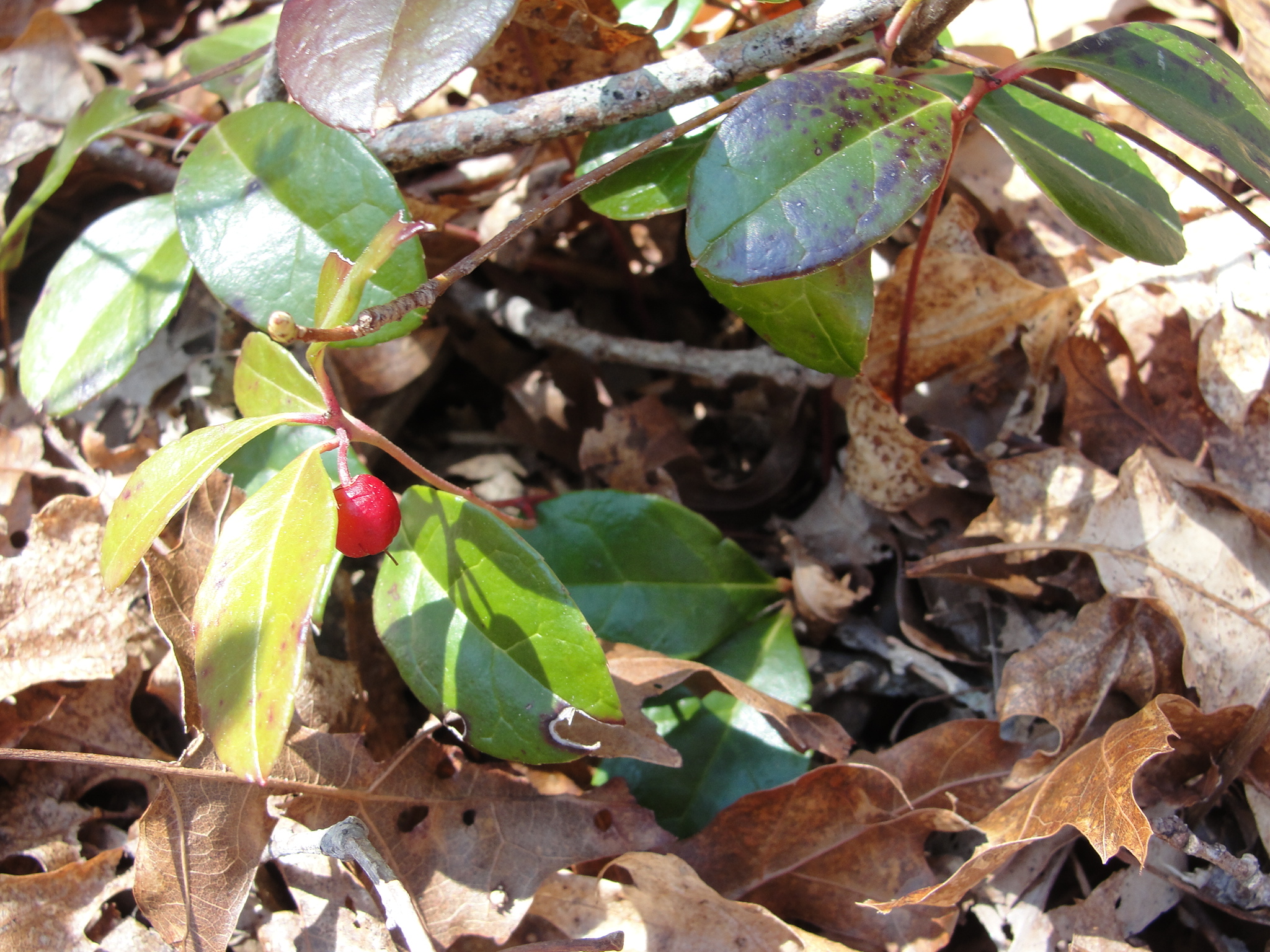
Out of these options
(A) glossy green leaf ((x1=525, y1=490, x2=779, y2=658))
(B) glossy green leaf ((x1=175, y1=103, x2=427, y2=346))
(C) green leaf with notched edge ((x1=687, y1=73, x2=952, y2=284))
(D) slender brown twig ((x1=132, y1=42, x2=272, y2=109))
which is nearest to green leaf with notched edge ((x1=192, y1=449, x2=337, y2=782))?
(B) glossy green leaf ((x1=175, y1=103, x2=427, y2=346))

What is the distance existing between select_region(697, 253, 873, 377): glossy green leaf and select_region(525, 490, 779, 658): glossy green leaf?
497 mm

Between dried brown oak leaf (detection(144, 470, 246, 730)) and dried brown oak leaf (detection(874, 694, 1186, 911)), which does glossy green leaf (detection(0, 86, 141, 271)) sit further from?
dried brown oak leaf (detection(874, 694, 1186, 911))

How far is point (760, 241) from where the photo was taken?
1013mm

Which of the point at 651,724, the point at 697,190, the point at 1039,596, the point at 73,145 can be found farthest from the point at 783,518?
the point at 73,145

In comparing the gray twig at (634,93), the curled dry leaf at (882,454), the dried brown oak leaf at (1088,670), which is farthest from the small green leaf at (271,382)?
the dried brown oak leaf at (1088,670)

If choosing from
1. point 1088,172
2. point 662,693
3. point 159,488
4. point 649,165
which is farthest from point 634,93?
point 662,693

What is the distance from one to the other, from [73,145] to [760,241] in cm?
160

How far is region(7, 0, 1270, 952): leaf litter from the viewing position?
4.40 ft

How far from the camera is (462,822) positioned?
4.66 feet

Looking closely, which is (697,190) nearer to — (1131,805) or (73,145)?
(1131,805)

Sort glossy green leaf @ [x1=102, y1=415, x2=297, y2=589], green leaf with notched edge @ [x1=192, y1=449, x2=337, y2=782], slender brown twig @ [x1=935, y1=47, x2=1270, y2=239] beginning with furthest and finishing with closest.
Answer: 1. slender brown twig @ [x1=935, y1=47, x2=1270, y2=239]
2. glossy green leaf @ [x1=102, y1=415, x2=297, y2=589]
3. green leaf with notched edge @ [x1=192, y1=449, x2=337, y2=782]

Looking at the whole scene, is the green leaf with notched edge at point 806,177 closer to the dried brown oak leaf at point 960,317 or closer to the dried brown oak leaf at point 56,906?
the dried brown oak leaf at point 960,317

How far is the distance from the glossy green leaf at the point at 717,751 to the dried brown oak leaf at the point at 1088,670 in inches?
14.8

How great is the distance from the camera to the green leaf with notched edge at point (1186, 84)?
1055 millimetres
